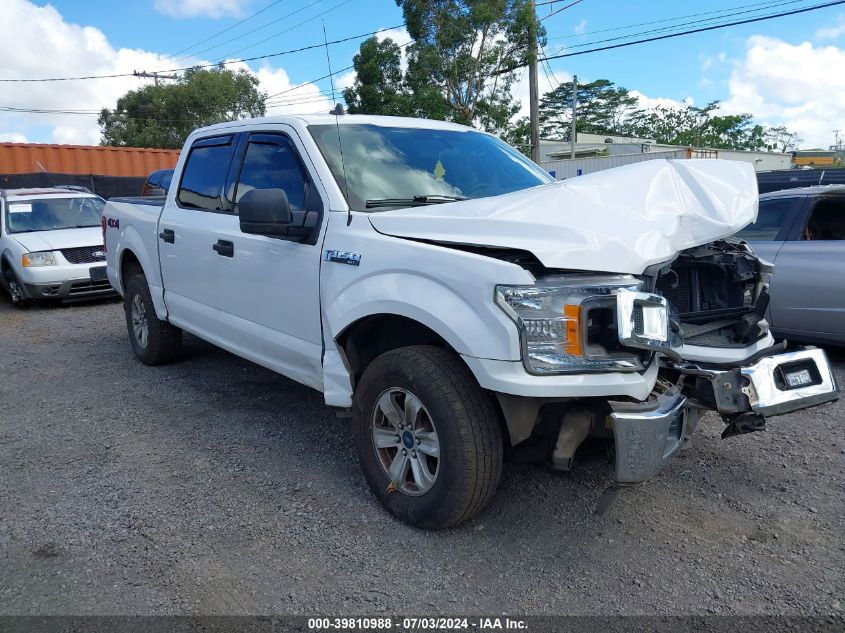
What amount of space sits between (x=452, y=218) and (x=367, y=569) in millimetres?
1597

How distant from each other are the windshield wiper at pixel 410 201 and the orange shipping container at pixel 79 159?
21.0 metres

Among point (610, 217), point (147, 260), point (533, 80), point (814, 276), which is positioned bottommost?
point (814, 276)

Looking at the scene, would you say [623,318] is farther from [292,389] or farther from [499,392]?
[292,389]

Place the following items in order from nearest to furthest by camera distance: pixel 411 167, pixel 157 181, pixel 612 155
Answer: pixel 411 167 < pixel 157 181 < pixel 612 155

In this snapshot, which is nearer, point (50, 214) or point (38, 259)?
point (38, 259)

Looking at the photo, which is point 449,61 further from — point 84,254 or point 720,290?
point 720,290

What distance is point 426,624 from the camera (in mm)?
2549

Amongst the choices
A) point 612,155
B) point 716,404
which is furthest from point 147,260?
point 612,155

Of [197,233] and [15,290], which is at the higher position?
[197,233]

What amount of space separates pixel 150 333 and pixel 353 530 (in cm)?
349

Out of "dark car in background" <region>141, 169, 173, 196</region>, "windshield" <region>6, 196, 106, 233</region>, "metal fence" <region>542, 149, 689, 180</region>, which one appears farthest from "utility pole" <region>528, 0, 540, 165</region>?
"windshield" <region>6, 196, 106, 233</region>

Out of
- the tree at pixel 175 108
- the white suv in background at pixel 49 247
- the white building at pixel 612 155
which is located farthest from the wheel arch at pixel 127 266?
the tree at pixel 175 108

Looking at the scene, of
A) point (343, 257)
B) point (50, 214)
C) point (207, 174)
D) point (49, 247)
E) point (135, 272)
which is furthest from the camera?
point (50, 214)

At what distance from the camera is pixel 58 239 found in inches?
382
